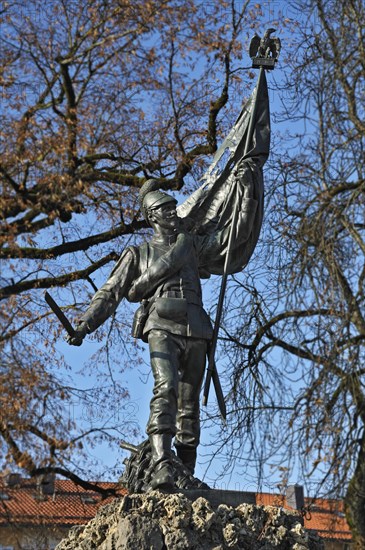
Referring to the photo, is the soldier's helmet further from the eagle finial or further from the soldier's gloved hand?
the eagle finial

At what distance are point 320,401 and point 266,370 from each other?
114 cm

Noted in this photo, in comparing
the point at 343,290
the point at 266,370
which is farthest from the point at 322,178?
the point at 266,370

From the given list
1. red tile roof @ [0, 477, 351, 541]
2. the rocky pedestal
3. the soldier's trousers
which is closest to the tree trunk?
red tile roof @ [0, 477, 351, 541]

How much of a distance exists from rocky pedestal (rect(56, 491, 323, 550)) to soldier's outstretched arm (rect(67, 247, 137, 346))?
1153mm

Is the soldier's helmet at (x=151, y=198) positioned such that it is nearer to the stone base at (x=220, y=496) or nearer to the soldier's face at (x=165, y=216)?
the soldier's face at (x=165, y=216)

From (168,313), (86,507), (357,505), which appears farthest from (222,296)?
(86,507)

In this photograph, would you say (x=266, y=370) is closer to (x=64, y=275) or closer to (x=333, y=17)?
(x=64, y=275)

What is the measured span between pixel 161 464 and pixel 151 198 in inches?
66.8

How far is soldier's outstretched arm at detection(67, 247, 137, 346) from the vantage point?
20.1ft

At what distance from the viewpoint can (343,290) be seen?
1148 cm

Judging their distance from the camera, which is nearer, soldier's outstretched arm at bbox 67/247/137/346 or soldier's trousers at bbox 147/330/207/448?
soldier's trousers at bbox 147/330/207/448

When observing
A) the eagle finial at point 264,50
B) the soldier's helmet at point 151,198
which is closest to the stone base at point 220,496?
the soldier's helmet at point 151,198

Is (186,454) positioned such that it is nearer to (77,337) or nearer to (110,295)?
(77,337)

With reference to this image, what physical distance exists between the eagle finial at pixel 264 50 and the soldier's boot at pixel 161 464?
2645mm
